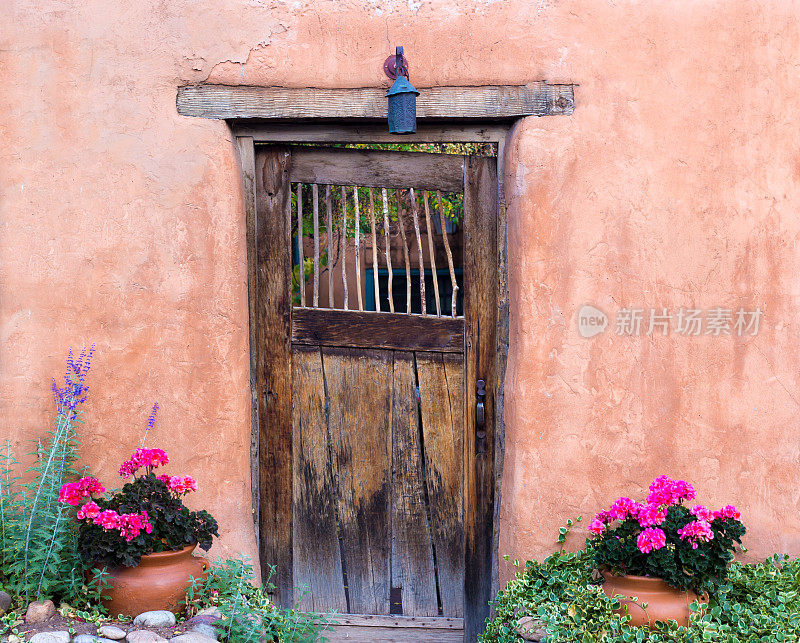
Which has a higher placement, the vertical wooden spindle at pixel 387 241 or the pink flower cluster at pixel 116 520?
the vertical wooden spindle at pixel 387 241

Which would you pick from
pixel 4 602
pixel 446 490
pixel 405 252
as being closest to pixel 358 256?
pixel 405 252

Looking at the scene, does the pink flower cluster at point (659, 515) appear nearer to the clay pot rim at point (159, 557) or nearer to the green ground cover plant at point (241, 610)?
the green ground cover plant at point (241, 610)

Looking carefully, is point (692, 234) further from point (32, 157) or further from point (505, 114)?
point (32, 157)

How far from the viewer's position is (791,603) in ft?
9.64

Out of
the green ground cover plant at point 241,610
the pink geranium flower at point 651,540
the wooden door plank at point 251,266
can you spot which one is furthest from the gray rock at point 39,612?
the pink geranium flower at point 651,540

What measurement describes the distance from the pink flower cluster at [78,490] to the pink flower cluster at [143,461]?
0.11m

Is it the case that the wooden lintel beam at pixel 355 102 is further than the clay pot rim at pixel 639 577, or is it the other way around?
the wooden lintel beam at pixel 355 102

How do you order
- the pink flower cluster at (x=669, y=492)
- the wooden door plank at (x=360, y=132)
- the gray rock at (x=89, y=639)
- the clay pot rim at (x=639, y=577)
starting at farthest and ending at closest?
1. the wooden door plank at (x=360, y=132)
2. the pink flower cluster at (x=669, y=492)
3. the clay pot rim at (x=639, y=577)
4. the gray rock at (x=89, y=639)

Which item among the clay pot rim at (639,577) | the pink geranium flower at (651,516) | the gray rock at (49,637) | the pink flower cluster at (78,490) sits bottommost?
the gray rock at (49,637)

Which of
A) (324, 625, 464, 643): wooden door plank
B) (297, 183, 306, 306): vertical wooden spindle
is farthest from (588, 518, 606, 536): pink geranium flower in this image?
(297, 183, 306, 306): vertical wooden spindle

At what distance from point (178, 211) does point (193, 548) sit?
4.57 ft

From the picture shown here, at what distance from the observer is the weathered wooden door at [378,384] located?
3.45 meters

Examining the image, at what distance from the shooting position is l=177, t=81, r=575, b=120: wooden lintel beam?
3244 millimetres

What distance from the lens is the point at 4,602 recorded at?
286 cm
